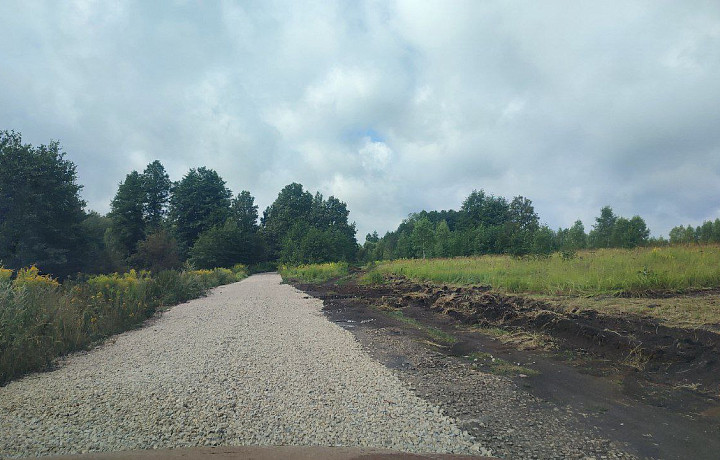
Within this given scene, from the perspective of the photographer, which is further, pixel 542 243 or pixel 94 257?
pixel 94 257

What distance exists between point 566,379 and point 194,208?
74.1 meters

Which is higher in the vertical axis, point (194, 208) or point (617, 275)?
point (194, 208)

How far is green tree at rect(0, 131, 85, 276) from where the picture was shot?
2389 cm

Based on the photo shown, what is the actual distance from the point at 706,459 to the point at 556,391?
1.83 metres

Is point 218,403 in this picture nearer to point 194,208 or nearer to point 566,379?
point 566,379

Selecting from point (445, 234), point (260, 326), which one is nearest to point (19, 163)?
point (260, 326)

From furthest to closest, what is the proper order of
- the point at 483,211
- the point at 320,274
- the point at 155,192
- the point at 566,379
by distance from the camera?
1. the point at 483,211
2. the point at 155,192
3. the point at 320,274
4. the point at 566,379

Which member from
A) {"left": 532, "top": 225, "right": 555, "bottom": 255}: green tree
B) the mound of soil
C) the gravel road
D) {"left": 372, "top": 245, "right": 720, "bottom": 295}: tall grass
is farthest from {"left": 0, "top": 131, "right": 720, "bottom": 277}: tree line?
the gravel road

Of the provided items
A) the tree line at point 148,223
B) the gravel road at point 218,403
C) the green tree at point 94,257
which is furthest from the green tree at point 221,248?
the gravel road at point 218,403

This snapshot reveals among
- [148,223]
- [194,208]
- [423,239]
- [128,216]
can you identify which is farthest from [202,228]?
[423,239]

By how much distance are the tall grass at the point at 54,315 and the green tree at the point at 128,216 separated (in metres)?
46.0

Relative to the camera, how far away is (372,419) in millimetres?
4188

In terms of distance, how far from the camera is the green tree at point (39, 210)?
2389 centimetres

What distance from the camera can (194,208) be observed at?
71.8 m
